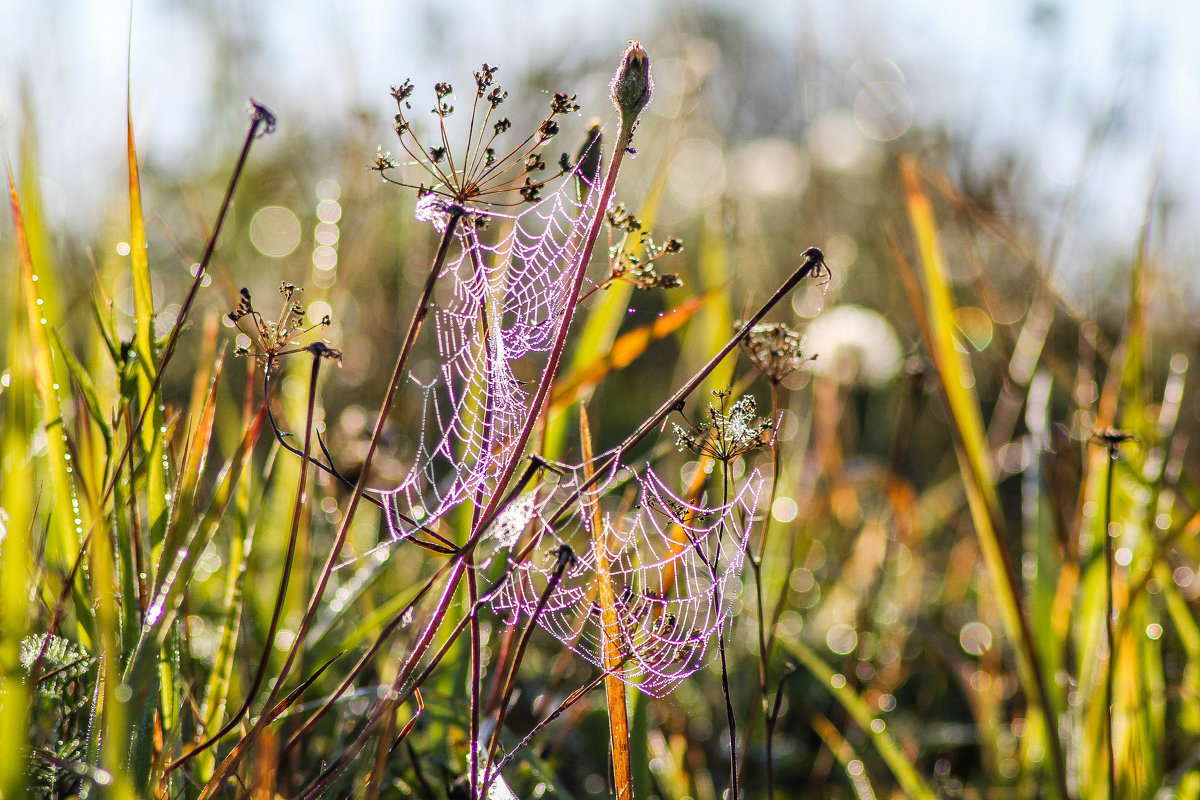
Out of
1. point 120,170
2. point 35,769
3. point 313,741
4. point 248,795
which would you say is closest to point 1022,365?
point 313,741

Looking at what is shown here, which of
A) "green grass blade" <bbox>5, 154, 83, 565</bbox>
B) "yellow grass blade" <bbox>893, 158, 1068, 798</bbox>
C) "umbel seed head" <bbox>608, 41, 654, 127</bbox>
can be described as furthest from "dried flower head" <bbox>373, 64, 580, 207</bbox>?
→ "yellow grass blade" <bbox>893, 158, 1068, 798</bbox>

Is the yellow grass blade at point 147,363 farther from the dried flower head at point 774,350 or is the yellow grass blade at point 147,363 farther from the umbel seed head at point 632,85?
the dried flower head at point 774,350

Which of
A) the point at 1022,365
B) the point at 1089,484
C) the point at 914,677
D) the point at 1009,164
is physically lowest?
the point at 914,677

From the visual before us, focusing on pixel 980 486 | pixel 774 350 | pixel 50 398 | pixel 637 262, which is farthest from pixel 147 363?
pixel 980 486

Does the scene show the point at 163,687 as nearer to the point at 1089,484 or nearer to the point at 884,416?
the point at 1089,484

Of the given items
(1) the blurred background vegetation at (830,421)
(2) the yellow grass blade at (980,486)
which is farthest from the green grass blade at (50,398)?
(2) the yellow grass blade at (980,486)

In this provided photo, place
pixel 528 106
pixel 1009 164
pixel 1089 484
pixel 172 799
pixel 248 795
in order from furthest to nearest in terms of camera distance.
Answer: pixel 528 106 → pixel 1009 164 → pixel 1089 484 → pixel 172 799 → pixel 248 795

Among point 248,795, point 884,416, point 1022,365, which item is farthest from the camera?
point 884,416
